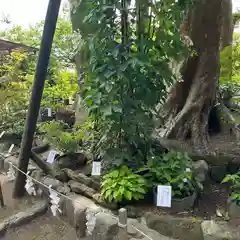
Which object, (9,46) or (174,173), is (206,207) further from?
(9,46)

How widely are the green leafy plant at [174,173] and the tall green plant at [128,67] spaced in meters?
0.17

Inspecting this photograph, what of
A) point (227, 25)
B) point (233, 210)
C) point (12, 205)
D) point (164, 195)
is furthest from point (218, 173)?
point (227, 25)

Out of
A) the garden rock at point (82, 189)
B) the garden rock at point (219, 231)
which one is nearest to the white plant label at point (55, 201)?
the garden rock at point (82, 189)

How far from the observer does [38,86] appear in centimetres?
256

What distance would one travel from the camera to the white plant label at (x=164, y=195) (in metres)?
2.04

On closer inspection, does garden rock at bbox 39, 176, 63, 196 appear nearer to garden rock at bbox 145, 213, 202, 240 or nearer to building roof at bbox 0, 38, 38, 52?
garden rock at bbox 145, 213, 202, 240

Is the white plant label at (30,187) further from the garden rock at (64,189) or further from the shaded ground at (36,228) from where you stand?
the garden rock at (64,189)

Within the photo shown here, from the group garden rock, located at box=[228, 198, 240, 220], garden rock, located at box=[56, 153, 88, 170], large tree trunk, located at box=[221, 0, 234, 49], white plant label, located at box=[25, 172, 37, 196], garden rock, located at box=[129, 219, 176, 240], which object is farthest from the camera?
large tree trunk, located at box=[221, 0, 234, 49]

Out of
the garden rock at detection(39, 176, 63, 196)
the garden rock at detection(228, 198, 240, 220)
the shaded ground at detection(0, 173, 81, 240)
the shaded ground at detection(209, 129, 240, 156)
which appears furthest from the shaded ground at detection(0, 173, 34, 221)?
the shaded ground at detection(209, 129, 240, 156)

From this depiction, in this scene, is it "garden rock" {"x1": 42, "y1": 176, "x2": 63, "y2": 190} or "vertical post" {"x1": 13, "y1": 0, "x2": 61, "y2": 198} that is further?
"garden rock" {"x1": 42, "y1": 176, "x2": 63, "y2": 190}

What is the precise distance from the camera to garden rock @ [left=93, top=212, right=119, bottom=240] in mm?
1950

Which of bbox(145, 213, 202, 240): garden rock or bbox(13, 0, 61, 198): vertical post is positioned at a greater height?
bbox(13, 0, 61, 198): vertical post

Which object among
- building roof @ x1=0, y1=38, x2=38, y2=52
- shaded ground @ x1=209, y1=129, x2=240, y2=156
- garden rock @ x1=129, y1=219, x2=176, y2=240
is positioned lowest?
garden rock @ x1=129, y1=219, x2=176, y2=240

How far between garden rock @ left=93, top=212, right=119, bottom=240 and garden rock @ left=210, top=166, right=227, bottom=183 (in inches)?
56.2
